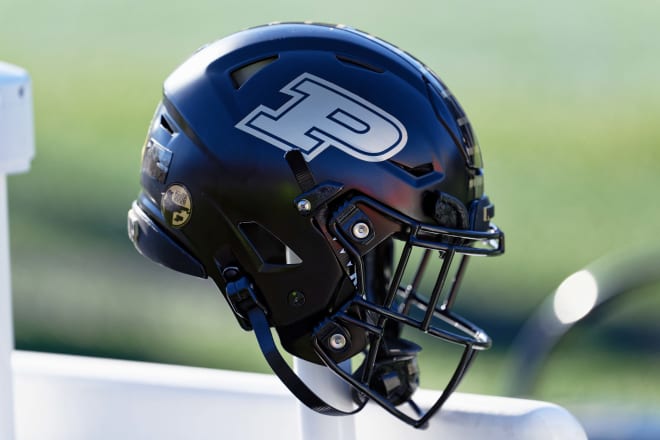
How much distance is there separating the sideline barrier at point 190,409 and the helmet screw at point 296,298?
1.20ft

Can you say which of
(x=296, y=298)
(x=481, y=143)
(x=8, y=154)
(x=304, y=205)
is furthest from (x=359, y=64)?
(x=481, y=143)

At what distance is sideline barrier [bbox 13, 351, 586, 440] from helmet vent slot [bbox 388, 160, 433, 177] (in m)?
0.44

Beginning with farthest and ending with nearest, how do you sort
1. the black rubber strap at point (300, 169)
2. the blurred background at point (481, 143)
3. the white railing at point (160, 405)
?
the blurred background at point (481, 143), the white railing at point (160, 405), the black rubber strap at point (300, 169)

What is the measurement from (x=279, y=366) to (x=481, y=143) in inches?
222

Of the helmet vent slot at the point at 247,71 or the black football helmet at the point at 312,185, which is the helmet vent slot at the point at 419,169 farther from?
the helmet vent slot at the point at 247,71

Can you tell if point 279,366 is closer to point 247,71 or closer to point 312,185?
point 312,185

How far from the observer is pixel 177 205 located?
1397mm

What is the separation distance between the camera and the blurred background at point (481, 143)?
190 inches

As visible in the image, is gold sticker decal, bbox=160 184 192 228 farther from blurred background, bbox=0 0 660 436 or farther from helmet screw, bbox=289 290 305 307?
blurred background, bbox=0 0 660 436

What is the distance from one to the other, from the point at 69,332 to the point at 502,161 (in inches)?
118

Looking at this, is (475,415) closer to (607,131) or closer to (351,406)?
(351,406)

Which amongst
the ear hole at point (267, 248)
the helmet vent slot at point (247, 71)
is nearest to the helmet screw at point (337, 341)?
the ear hole at point (267, 248)

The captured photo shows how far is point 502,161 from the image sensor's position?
6574mm

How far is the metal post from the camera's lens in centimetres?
168
